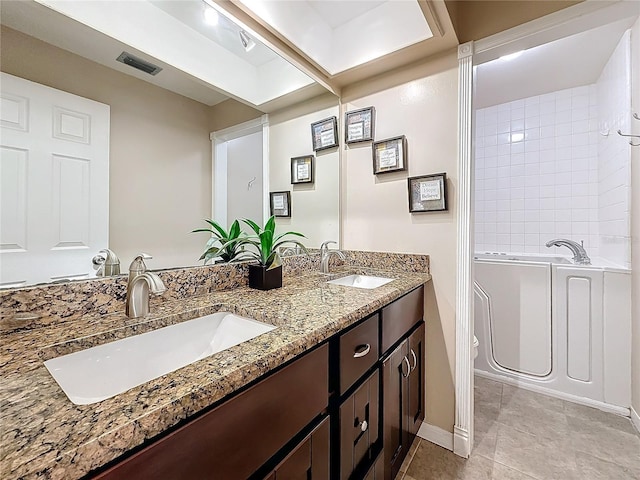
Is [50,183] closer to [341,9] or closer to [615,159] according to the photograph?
[341,9]

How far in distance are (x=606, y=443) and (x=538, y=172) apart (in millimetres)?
2299

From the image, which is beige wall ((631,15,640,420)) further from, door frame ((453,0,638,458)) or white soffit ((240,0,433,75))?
white soffit ((240,0,433,75))

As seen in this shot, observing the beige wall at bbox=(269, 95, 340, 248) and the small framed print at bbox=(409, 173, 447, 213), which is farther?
the beige wall at bbox=(269, 95, 340, 248)

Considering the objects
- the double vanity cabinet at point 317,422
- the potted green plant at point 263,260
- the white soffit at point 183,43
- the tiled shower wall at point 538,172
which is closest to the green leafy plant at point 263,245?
the potted green plant at point 263,260

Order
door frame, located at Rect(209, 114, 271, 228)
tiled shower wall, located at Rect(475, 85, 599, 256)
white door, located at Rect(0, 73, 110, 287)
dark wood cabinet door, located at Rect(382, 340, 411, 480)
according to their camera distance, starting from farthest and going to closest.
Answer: tiled shower wall, located at Rect(475, 85, 599, 256) < door frame, located at Rect(209, 114, 271, 228) < dark wood cabinet door, located at Rect(382, 340, 411, 480) < white door, located at Rect(0, 73, 110, 287)

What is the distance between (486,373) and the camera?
225 cm

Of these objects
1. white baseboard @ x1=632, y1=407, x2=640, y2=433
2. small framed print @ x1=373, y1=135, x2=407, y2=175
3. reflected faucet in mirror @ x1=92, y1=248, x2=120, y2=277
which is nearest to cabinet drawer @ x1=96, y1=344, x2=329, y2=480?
reflected faucet in mirror @ x1=92, y1=248, x2=120, y2=277

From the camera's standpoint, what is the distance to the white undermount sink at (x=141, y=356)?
626 millimetres

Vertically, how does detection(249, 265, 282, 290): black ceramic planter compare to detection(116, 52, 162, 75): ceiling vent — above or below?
below

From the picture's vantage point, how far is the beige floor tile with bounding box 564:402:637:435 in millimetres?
1672

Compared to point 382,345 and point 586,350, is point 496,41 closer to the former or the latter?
point 382,345

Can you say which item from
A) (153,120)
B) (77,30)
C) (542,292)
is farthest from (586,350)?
(77,30)

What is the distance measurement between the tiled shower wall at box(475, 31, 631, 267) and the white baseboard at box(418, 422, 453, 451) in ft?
5.70

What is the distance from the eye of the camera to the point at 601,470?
4.50 feet
